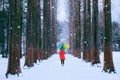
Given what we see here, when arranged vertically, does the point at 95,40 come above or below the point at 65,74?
above

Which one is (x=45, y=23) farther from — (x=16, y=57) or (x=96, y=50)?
(x=16, y=57)

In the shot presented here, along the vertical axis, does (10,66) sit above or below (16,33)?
below

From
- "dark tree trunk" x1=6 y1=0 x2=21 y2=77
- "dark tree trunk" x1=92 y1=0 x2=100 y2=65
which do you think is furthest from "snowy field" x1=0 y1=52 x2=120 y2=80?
"dark tree trunk" x1=92 y1=0 x2=100 y2=65

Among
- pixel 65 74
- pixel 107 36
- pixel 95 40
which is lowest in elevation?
pixel 65 74

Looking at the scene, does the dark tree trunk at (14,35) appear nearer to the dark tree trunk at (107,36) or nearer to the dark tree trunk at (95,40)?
the dark tree trunk at (107,36)

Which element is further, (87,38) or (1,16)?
(1,16)

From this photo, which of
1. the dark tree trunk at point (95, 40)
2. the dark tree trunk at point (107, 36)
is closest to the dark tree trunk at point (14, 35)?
the dark tree trunk at point (107, 36)

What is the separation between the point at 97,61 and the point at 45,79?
1195cm

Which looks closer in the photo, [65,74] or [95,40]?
[65,74]

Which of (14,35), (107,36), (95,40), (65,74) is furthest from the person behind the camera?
(95,40)

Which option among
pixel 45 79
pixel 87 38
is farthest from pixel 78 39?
pixel 45 79

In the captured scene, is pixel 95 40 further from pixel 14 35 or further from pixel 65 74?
pixel 14 35

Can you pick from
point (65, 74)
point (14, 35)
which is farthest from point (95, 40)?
point (14, 35)

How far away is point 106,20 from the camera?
20094 mm
